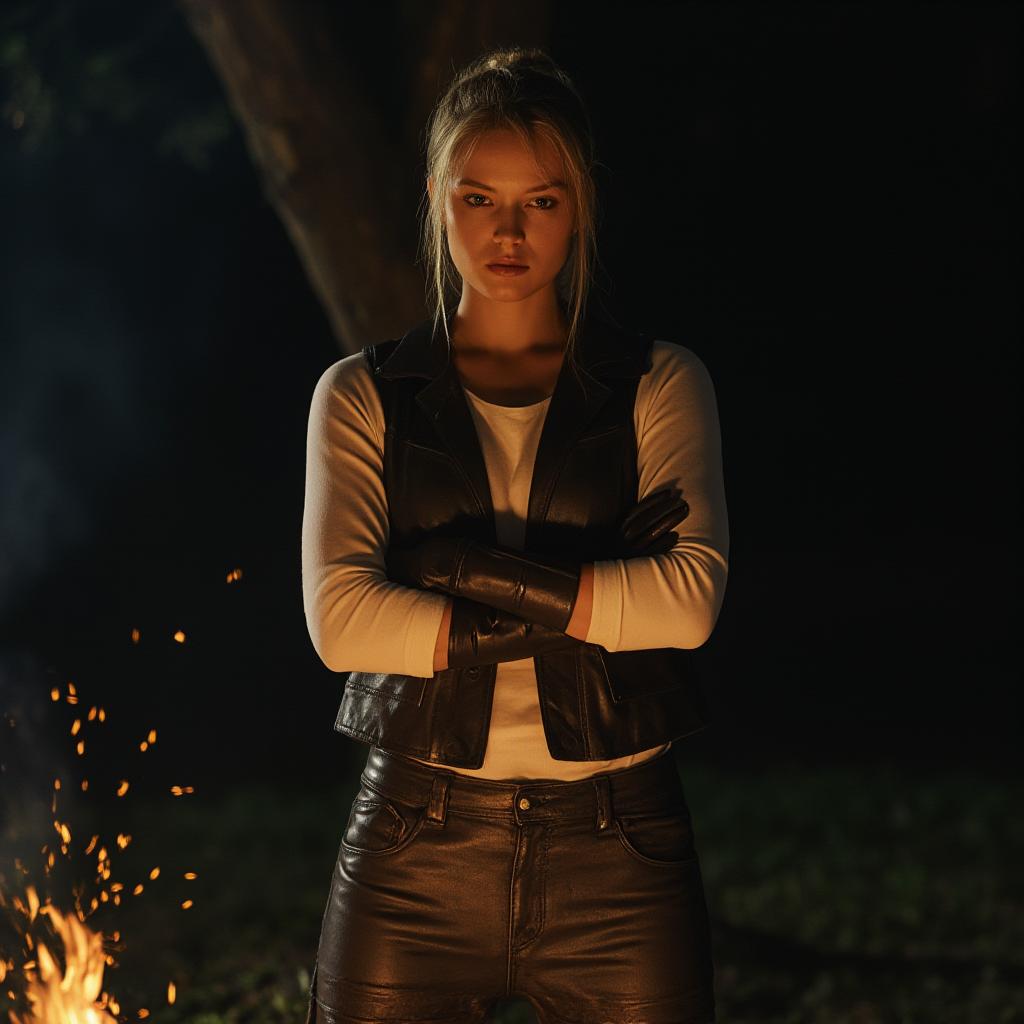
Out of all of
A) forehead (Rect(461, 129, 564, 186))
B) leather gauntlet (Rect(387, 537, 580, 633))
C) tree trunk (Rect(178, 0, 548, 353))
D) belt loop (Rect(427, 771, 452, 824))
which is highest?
tree trunk (Rect(178, 0, 548, 353))

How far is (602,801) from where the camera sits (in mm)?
2590

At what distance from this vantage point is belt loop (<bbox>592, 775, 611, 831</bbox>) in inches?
102

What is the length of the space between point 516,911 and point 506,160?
1363 millimetres

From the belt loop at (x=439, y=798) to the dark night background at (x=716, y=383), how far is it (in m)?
6.27

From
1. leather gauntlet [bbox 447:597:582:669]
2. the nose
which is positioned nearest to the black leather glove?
leather gauntlet [bbox 447:597:582:669]

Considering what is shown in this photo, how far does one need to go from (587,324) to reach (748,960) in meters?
3.11

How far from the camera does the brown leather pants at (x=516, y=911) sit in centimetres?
256

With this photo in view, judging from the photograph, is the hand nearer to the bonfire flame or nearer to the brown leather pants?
the brown leather pants

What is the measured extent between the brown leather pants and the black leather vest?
97 millimetres

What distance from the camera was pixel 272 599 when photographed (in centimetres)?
1312

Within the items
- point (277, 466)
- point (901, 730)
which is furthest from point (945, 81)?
point (277, 466)

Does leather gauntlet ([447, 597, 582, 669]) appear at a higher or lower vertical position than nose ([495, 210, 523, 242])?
lower

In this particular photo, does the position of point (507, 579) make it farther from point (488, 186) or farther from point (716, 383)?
point (716, 383)

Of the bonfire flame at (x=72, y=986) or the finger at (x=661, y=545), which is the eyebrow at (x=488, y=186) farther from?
the bonfire flame at (x=72, y=986)
